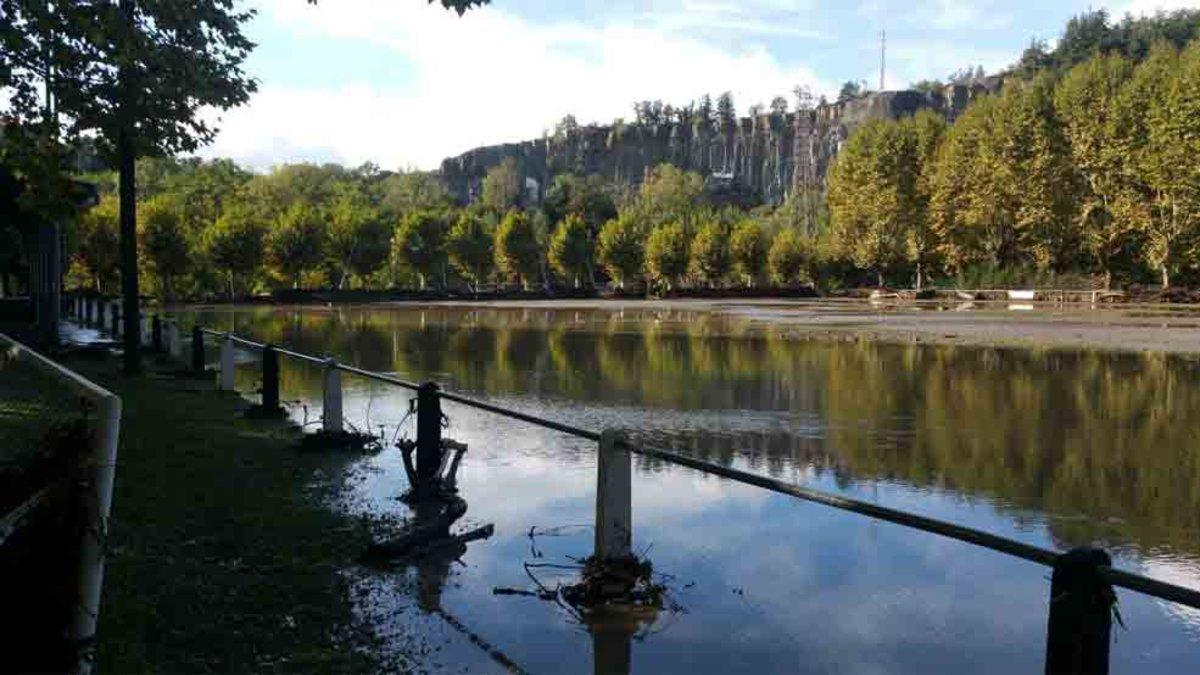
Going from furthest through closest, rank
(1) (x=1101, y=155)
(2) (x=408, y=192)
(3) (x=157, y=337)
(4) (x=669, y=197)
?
(4) (x=669, y=197) → (2) (x=408, y=192) → (1) (x=1101, y=155) → (3) (x=157, y=337)

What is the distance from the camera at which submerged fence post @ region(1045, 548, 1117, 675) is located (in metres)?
3.44

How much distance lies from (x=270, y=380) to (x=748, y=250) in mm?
87424

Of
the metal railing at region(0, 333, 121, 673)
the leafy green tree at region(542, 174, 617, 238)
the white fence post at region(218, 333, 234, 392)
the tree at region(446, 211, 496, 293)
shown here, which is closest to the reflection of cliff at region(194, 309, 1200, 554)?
the white fence post at region(218, 333, 234, 392)

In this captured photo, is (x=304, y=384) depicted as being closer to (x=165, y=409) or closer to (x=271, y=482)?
(x=165, y=409)

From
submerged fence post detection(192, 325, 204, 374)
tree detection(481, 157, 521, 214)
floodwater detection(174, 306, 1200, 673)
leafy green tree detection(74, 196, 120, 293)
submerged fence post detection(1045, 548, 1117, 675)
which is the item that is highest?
tree detection(481, 157, 521, 214)

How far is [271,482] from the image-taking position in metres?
9.08

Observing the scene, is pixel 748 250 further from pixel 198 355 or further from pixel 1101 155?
pixel 198 355

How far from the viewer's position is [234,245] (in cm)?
7662

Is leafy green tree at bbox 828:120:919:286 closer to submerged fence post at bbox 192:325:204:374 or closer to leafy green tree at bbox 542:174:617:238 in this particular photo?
leafy green tree at bbox 542:174:617:238

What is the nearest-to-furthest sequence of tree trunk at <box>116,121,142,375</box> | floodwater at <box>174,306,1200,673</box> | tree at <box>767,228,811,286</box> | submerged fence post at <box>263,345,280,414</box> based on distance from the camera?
floodwater at <box>174,306,1200,673</box>
submerged fence post at <box>263,345,280,414</box>
tree trunk at <box>116,121,142,375</box>
tree at <box>767,228,811,286</box>

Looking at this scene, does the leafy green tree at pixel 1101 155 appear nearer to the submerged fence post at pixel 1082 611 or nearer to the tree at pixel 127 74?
the tree at pixel 127 74

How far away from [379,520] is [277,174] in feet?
481

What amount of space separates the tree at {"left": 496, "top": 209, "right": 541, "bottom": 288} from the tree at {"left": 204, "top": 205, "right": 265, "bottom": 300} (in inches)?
1017

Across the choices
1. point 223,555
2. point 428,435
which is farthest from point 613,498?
point 223,555
